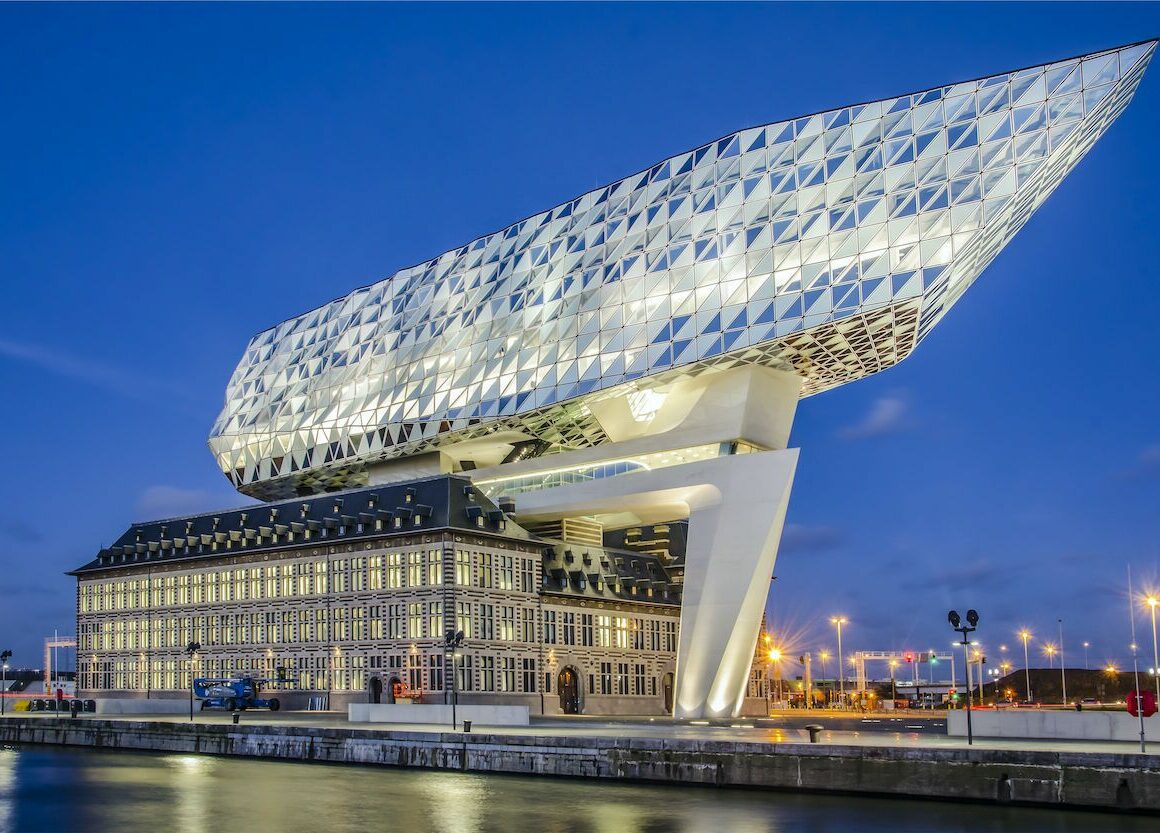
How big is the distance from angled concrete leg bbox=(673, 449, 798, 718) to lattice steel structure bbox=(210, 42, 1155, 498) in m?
7.52

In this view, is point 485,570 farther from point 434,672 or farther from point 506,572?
point 434,672

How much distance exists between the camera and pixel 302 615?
87438 millimetres

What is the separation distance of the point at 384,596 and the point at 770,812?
51.3 meters

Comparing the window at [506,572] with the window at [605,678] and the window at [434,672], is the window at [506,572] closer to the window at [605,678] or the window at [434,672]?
the window at [434,672]

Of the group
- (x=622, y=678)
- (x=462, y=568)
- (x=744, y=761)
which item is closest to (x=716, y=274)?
(x=462, y=568)

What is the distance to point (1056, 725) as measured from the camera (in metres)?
43.7

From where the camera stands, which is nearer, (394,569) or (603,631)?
(394,569)

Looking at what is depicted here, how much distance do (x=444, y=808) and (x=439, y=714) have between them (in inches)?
962

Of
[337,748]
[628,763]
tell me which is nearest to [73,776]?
[337,748]

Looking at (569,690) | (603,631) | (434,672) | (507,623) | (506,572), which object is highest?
(506,572)

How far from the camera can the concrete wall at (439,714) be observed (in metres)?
58.2

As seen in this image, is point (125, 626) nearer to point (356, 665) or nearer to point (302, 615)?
point (302, 615)

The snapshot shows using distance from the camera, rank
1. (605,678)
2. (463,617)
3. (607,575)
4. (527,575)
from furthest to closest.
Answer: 1. (607,575)
2. (605,678)
3. (527,575)
4. (463,617)

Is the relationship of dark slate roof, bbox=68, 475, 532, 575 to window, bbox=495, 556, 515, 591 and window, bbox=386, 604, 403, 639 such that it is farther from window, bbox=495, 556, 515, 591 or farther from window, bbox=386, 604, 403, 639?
window, bbox=386, 604, 403, 639
